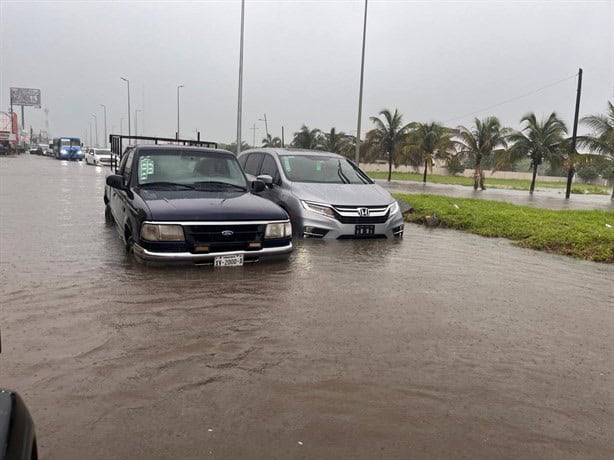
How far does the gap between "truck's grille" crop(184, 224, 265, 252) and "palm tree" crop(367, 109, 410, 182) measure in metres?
34.7

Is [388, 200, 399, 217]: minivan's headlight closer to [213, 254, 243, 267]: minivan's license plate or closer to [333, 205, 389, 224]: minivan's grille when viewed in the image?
[333, 205, 389, 224]: minivan's grille

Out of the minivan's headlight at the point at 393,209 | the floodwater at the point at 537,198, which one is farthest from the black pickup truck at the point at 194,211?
the floodwater at the point at 537,198

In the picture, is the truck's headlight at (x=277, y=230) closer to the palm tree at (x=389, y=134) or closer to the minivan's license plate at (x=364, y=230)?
the minivan's license plate at (x=364, y=230)

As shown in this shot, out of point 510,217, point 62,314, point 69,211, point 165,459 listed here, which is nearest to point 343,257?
point 62,314

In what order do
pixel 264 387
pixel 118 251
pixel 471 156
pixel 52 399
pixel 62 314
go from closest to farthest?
1. pixel 52 399
2. pixel 264 387
3. pixel 62 314
4. pixel 118 251
5. pixel 471 156

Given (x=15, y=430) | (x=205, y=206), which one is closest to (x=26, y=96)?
(x=205, y=206)

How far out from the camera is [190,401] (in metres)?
3.18

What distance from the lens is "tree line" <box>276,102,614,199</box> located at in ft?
80.5

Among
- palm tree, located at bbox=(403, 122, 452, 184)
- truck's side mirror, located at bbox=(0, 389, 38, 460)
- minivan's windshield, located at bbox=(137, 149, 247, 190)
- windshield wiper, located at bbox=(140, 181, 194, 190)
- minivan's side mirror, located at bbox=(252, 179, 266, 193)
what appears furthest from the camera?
palm tree, located at bbox=(403, 122, 452, 184)

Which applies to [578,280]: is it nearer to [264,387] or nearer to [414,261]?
[414,261]

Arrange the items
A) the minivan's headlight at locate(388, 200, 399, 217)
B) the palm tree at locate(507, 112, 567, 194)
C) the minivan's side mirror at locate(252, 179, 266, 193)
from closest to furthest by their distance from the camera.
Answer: the minivan's side mirror at locate(252, 179, 266, 193) < the minivan's headlight at locate(388, 200, 399, 217) < the palm tree at locate(507, 112, 567, 194)

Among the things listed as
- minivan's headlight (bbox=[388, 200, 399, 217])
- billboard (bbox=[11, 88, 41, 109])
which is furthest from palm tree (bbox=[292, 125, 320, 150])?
billboard (bbox=[11, 88, 41, 109])

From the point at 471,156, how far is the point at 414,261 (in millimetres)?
28769

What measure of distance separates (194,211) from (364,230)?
326 cm
